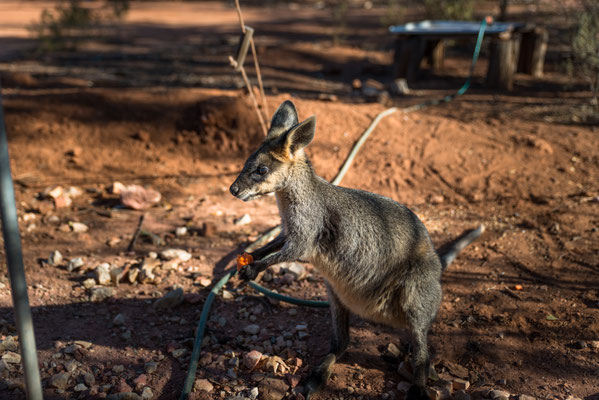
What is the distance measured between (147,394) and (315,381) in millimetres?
949

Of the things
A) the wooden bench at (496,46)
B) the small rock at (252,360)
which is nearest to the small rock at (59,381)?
the small rock at (252,360)

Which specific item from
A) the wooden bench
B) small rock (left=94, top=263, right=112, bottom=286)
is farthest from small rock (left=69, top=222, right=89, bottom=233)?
the wooden bench

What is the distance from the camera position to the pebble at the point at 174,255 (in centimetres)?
428

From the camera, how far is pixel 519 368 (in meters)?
3.13

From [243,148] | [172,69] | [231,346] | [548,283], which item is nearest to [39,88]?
[172,69]

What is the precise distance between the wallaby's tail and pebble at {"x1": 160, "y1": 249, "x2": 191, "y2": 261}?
79.4 inches

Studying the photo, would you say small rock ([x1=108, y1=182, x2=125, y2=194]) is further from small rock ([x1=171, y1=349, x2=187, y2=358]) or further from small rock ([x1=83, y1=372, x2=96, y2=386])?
small rock ([x1=83, y1=372, x2=96, y2=386])

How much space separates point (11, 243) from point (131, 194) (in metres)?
3.23

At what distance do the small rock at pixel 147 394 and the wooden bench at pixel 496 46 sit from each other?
7.44m

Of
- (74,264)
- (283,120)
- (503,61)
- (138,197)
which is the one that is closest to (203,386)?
(283,120)

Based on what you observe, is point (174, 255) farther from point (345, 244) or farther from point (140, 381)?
point (345, 244)

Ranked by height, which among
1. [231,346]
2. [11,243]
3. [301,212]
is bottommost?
[231,346]

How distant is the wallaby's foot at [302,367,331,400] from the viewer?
3.00 meters

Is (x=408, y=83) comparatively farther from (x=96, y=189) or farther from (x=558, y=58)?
(x=96, y=189)
